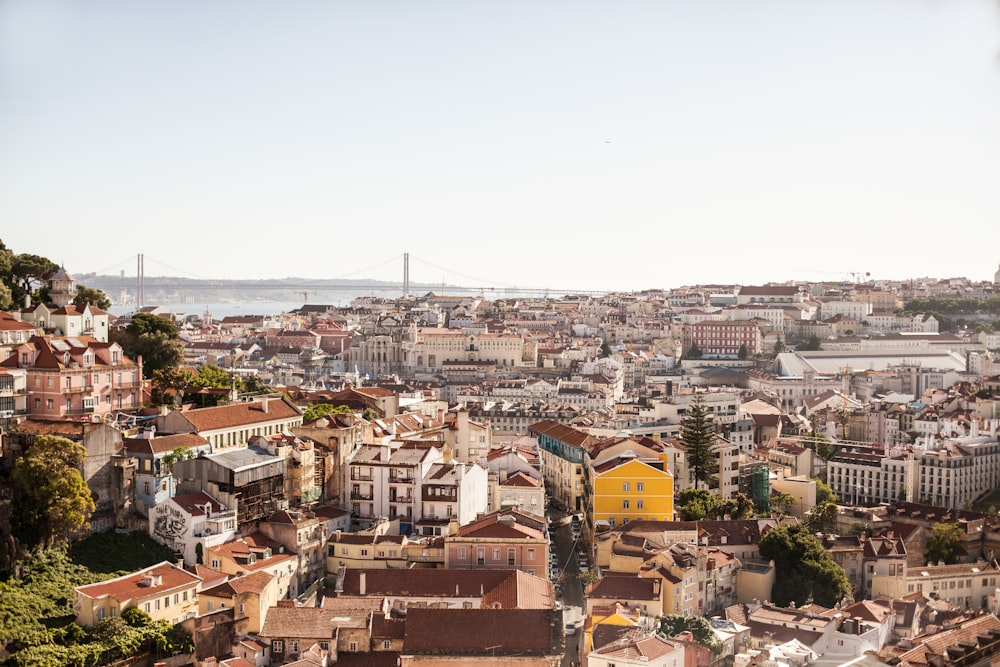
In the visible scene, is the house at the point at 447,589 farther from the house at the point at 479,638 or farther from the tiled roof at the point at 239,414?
the tiled roof at the point at 239,414

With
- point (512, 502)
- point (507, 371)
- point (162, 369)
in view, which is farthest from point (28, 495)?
point (507, 371)

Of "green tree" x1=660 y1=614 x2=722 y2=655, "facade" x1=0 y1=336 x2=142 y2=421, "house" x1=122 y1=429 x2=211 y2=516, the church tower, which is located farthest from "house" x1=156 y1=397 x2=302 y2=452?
"green tree" x1=660 y1=614 x2=722 y2=655

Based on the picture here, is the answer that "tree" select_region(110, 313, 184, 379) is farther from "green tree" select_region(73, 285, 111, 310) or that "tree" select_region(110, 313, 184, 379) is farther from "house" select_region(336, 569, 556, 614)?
"house" select_region(336, 569, 556, 614)

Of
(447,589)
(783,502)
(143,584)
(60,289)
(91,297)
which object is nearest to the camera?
(143,584)

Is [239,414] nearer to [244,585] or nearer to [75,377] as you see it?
[75,377]

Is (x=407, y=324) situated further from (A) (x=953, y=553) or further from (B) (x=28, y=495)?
(B) (x=28, y=495)

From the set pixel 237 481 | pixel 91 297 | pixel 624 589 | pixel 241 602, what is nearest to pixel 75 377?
pixel 237 481

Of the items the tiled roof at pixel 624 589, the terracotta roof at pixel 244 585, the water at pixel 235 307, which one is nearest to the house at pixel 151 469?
the terracotta roof at pixel 244 585
